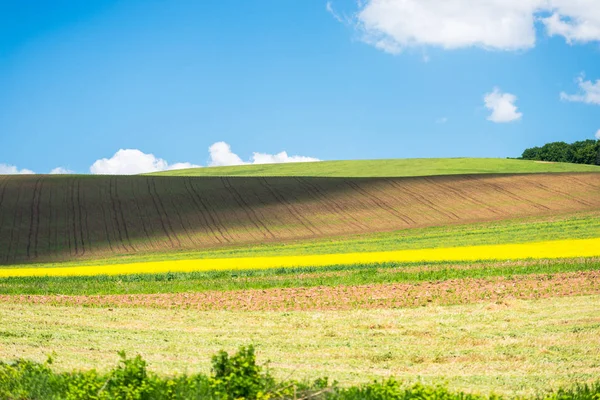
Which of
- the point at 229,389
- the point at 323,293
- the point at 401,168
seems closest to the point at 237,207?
the point at 323,293

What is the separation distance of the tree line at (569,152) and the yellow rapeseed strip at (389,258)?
10731cm

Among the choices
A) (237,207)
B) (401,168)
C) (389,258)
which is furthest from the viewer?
(401,168)

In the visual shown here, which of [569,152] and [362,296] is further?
[569,152]

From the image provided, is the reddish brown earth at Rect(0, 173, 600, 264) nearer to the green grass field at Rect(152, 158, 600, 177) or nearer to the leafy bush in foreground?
the green grass field at Rect(152, 158, 600, 177)

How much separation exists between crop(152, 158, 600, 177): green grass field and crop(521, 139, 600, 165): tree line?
40306mm

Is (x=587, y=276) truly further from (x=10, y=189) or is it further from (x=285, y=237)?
(x=10, y=189)

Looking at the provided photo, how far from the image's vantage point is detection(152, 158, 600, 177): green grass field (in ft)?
298

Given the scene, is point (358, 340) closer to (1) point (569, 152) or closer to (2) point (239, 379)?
(2) point (239, 379)

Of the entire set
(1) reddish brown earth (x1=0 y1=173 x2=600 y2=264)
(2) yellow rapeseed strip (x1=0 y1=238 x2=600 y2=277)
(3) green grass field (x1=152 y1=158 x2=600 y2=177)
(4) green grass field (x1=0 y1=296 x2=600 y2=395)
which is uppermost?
(3) green grass field (x1=152 y1=158 x2=600 y2=177)

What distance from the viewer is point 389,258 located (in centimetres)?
3425

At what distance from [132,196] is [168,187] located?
16.1ft

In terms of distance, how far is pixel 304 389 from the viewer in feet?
32.5

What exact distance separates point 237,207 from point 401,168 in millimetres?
40669

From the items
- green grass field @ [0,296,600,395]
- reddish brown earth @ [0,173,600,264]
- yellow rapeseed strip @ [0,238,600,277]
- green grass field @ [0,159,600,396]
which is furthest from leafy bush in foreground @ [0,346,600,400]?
reddish brown earth @ [0,173,600,264]
